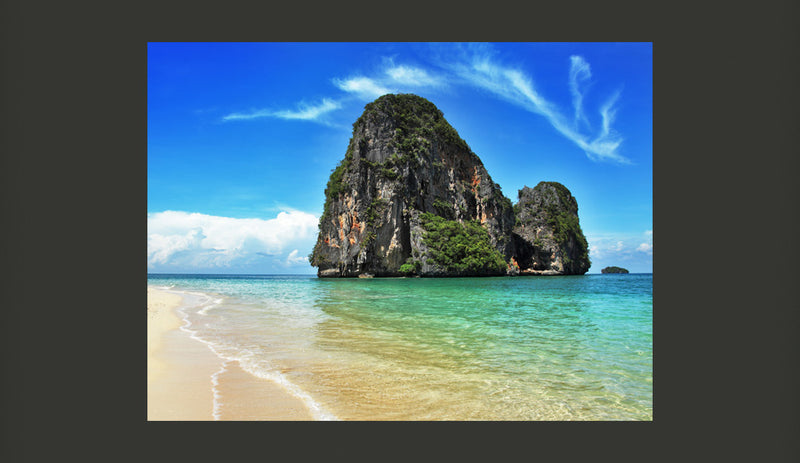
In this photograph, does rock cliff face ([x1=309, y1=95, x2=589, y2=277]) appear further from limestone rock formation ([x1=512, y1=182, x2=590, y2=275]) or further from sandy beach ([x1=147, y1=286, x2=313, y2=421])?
sandy beach ([x1=147, y1=286, x2=313, y2=421])

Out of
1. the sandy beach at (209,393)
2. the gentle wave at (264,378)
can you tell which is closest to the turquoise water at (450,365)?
the gentle wave at (264,378)

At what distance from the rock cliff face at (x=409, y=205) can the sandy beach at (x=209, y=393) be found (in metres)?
47.5

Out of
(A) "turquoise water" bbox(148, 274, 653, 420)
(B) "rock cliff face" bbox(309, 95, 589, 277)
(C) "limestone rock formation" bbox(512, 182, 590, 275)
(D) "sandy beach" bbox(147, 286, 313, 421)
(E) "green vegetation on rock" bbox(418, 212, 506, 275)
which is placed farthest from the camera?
(C) "limestone rock formation" bbox(512, 182, 590, 275)

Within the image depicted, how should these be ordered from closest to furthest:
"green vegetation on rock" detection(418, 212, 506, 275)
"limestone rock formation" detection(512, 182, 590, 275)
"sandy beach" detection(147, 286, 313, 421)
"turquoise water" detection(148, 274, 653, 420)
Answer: "sandy beach" detection(147, 286, 313, 421)
"turquoise water" detection(148, 274, 653, 420)
"green vegetation on rock" detection(418, 212, 506, 275)
"limestone rock formation" detection(512, 182, 590, 275)

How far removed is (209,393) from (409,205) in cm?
5278

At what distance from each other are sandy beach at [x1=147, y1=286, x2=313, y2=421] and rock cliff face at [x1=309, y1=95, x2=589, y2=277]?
47.5 m

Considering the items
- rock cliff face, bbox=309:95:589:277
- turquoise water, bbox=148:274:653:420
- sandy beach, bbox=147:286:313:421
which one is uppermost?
rock cliff face, bbox=309:95:589:277

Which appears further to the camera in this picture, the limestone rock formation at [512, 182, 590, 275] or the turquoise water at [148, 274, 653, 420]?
the limestone rock formation at [512, 182, 590, 275]

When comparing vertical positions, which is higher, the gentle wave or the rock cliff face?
the rock cliff face

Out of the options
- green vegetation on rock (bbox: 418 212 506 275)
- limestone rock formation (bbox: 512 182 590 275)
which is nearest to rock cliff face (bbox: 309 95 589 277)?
green vegetation on rock (bbox: 418 212 506 275)

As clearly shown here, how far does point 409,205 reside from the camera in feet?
184

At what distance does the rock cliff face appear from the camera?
5391 centimetres

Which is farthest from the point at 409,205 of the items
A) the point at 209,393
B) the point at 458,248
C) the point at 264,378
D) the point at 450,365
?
the point at 209,393

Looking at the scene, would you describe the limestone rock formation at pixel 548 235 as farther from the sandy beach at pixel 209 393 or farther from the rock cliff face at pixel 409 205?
the sandy beach at pixel 209 393
